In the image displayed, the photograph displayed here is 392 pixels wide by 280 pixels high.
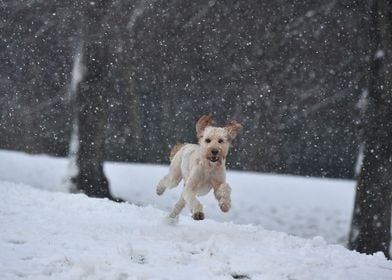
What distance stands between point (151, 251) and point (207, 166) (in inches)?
51.1

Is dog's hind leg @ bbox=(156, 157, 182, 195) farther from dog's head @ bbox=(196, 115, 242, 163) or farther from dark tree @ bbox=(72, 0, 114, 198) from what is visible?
dark tree @ bbox=(72, 0, 114, 198)

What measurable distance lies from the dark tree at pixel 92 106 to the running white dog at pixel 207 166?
4.07m

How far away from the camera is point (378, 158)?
27.5 ft

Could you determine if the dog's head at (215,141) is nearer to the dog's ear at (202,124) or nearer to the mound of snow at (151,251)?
the dog's ear at (202,124)

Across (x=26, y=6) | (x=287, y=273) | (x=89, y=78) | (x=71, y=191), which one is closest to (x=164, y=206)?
(x=71, y=191)

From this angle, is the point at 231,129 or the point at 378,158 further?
the point at 378,158

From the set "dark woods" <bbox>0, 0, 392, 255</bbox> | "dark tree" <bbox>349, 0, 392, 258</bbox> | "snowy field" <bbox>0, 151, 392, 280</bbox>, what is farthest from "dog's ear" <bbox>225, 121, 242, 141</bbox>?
"dark woods" <bbox>0, 0, 392, 255</bbox>

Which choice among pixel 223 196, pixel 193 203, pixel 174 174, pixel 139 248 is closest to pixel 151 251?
pixel 139 248

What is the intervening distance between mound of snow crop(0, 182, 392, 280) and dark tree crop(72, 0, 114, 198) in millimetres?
3287

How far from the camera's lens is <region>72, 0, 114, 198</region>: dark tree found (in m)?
10.5

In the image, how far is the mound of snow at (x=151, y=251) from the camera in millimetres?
4582

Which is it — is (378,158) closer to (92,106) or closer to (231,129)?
(231,129)

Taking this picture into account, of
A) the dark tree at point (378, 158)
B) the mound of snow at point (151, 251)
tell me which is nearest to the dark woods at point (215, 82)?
the dark tree at point (378, 158)

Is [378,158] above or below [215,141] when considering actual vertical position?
above
